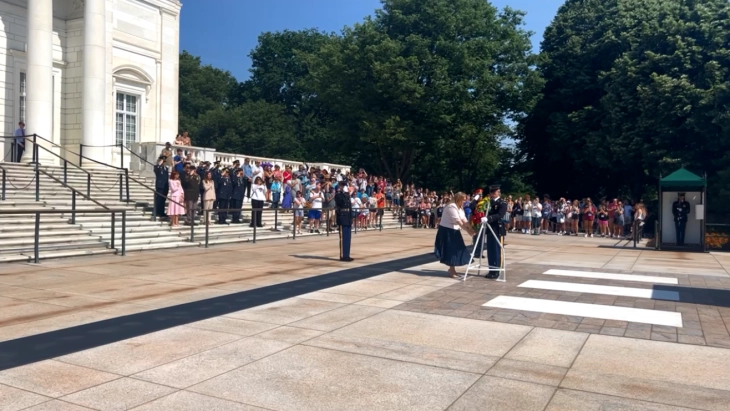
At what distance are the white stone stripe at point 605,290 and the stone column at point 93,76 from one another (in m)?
20.2

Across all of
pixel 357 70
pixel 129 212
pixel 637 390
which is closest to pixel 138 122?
pixel 129 212

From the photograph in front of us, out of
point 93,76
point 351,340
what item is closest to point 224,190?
point 93,76

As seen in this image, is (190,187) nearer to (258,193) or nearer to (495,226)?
(258,193)

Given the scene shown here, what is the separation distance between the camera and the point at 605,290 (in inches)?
444

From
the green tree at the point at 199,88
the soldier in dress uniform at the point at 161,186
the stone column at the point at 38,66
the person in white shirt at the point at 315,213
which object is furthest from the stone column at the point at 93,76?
the green tree at the point at 199,88

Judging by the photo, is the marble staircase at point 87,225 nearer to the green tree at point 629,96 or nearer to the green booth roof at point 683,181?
the green booth roof at point 683,181

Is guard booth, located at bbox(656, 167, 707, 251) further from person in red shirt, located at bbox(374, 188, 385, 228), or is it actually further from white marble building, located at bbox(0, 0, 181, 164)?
white marble building, located at bbox(0, 0, 181, 164)

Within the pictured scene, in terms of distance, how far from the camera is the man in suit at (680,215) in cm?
2162

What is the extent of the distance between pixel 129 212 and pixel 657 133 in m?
26.5

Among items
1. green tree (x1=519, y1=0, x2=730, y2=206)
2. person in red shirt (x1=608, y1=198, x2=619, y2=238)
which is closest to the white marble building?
person in red shirt (x1=608, y1=198, x2=619, y2=238)

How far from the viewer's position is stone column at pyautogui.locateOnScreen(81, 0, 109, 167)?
2583 cm

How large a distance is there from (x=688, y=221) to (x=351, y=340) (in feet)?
61.3

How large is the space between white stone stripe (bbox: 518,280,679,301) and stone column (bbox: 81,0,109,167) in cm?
2019

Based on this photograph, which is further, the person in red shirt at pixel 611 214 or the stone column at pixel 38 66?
the person in red shirt at pixel 611 214
